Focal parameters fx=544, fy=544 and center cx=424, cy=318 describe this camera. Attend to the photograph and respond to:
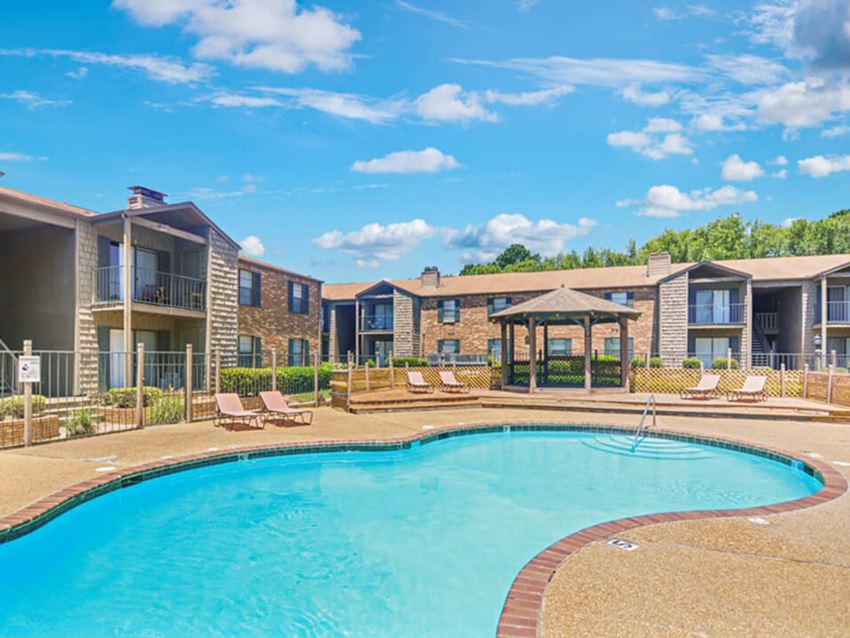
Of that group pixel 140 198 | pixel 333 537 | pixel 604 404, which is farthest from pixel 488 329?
pixel 333 537

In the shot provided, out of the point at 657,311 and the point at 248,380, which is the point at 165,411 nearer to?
the point at 248,380

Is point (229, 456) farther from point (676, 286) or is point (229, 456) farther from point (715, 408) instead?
point (676, 286)

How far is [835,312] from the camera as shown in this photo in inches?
1033

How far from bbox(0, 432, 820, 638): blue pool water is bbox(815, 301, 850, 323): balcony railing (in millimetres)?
20292

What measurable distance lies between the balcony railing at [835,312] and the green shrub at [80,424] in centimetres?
2965

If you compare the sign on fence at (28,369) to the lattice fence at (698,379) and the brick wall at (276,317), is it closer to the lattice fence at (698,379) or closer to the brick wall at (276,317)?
the brick wall at (276,317)

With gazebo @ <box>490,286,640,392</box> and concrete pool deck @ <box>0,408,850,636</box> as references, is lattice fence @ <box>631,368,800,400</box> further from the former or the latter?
concrete pool deck @ <box>0,408,850,636</box>

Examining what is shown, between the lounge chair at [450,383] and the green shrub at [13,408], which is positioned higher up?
the green shrub at [13,408]

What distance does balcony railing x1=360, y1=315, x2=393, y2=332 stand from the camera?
34.1 meters

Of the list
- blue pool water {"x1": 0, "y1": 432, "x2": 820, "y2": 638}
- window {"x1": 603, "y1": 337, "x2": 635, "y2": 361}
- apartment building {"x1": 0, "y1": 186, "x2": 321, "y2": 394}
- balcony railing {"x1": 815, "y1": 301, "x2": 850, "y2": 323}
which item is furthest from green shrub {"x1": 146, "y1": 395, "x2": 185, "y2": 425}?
balcony railing {"x1": 815, "y1": 301, "x2": 850, "y2": 323}

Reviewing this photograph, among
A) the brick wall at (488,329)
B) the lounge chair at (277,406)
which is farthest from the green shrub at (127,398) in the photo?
the brick wall at (488,329)

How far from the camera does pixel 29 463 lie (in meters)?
8.23

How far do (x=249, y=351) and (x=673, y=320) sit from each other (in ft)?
67.2

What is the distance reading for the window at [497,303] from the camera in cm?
3188
